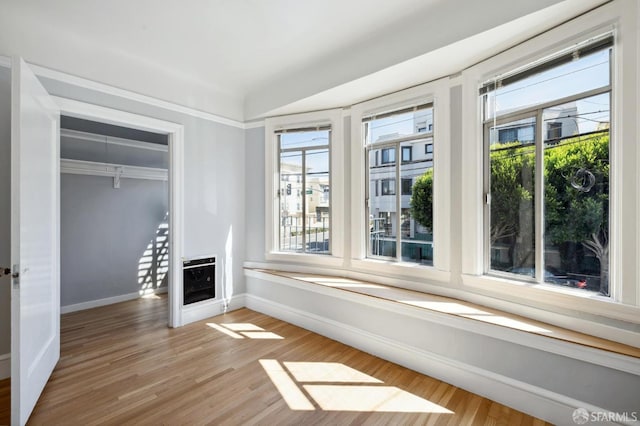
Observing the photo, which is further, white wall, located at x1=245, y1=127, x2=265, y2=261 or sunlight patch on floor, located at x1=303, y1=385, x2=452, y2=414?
white wall, located at x1=245, y1=127, x2=265, y2=261

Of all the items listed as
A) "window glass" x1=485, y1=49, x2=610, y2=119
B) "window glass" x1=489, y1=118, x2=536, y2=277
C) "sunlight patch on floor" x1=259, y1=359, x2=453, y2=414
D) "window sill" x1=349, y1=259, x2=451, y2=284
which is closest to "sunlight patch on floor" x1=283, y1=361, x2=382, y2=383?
"sunlight patch on floor" x1=259, y1=359, x2=453, y2=414

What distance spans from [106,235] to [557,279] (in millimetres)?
5231

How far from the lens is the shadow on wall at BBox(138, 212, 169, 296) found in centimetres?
474

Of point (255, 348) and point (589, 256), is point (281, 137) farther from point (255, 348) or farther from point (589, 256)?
point (589, 256)

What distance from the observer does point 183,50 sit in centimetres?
286

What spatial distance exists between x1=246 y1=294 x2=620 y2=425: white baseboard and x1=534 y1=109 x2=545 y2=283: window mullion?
2.42 feet

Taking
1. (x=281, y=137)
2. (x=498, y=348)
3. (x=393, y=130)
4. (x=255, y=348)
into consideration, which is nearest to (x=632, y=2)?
(x=393, y=130)

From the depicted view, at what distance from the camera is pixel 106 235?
4340mm

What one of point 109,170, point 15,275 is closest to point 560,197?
point 15,275

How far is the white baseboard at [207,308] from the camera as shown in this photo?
138 inches

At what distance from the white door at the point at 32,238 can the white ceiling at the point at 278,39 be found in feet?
2.26

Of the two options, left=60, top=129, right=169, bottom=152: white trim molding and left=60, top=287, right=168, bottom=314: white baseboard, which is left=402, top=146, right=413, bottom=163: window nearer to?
left=60, top=129, right=169, bottom=152: white trim molding

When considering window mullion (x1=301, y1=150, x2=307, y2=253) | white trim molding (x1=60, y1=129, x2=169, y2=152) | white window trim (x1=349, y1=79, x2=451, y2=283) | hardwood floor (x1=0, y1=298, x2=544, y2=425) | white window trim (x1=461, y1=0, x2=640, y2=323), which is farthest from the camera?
white trim molding (x1=60, y1=129, x2=169, y2=152)

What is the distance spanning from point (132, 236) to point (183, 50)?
303 centimetres
